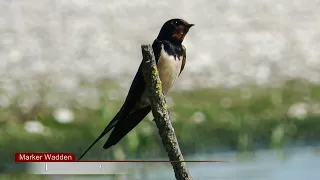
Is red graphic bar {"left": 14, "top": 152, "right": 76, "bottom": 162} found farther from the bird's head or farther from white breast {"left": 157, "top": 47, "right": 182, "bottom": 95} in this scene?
the bird's head

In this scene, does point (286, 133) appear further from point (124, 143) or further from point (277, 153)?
point (124, 143)

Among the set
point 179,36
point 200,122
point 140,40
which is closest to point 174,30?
point 179,36

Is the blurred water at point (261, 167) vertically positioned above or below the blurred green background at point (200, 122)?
below

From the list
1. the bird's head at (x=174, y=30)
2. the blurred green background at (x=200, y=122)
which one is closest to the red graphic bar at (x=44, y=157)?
the blurred green background at (x=200, y=122)

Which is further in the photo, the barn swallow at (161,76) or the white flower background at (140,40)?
the white flower background at (140,40)

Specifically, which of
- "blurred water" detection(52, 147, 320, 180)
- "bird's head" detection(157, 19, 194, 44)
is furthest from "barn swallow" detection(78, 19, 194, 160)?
"blurred water" detection(52, 147, 320, 180)

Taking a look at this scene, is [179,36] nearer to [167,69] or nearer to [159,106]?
[167,69]

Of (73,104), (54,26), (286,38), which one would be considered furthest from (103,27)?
(286,38)

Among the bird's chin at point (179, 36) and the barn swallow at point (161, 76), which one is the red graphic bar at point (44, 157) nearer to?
the barn swallow at point (161, 76)
